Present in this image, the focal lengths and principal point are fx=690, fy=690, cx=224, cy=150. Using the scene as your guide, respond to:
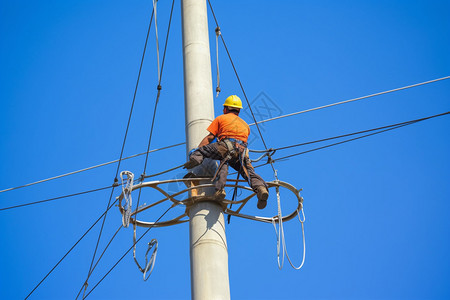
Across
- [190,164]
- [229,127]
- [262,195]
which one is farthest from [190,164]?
[262,195]

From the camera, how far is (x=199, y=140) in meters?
9.27

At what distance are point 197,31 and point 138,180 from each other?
251cm

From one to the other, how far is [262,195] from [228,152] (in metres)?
0.82

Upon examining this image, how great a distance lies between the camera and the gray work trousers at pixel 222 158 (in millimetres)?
8781

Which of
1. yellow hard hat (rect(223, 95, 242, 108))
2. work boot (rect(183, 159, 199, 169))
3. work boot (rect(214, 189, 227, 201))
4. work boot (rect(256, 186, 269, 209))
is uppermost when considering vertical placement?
yellow hard hat (rect(223, 95, 242, 108))

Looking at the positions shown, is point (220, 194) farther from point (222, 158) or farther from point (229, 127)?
point (229, 127)

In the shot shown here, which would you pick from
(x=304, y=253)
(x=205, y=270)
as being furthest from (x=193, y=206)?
(x=304, y=253)

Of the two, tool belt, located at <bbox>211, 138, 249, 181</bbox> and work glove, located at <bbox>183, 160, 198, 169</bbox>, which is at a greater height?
tool belt, located at <bbox>211, 138, 249, 181</bbox>

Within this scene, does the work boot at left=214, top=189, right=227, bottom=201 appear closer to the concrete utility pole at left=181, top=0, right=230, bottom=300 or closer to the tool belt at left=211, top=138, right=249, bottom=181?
the concrete utility pole at left=181, top=0, right=230, bottom=300

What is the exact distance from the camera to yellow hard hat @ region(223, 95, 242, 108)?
9.71 metres

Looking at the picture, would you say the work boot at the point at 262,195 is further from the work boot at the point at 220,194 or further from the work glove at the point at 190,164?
the work glove at the point at 190,164

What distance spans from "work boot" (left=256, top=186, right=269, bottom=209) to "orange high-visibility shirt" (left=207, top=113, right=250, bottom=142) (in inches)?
37.1

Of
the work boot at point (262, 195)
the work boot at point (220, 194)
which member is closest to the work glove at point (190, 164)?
the work boot at point (220, 194)

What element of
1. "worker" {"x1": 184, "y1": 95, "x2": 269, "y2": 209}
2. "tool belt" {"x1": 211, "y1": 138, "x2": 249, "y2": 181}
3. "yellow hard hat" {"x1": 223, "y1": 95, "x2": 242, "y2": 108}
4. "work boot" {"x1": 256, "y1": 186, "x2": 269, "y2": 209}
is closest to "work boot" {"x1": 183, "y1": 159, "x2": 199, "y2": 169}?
"worker" {"x1": 184, "y1": 95, "x2": 269, "y2": 209}
